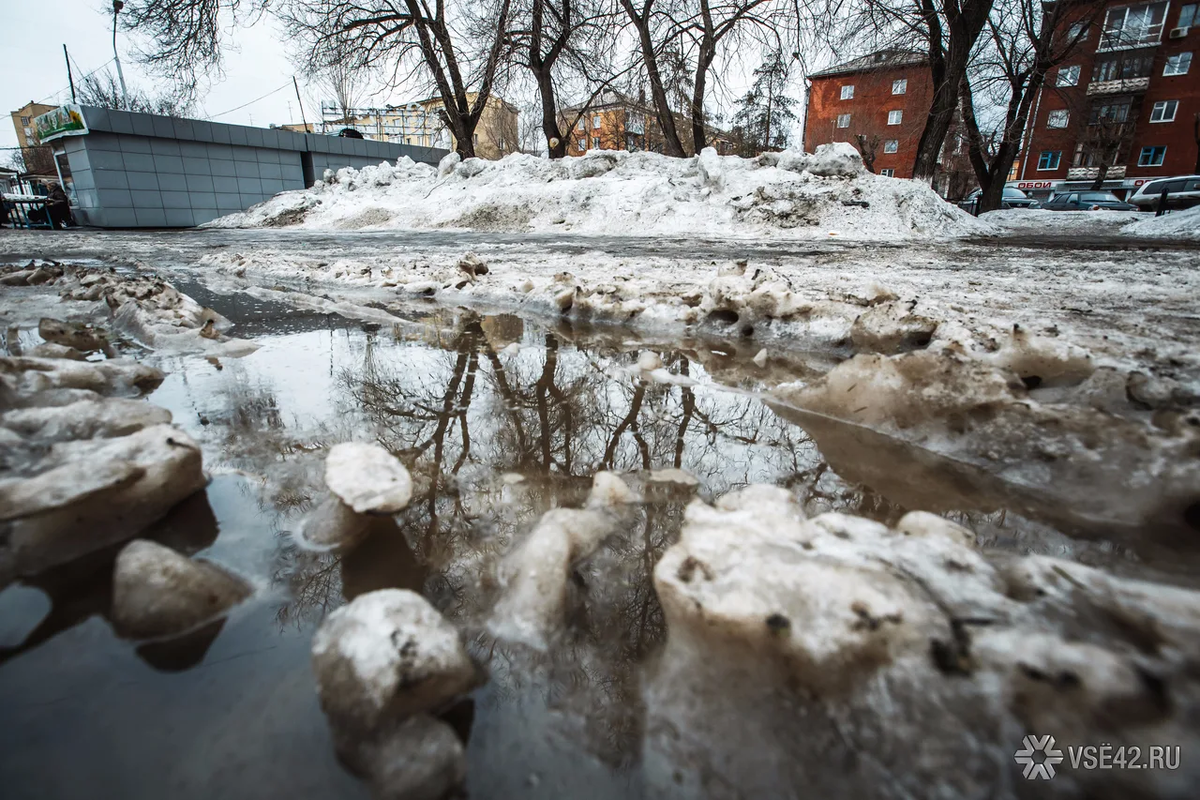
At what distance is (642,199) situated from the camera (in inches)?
352

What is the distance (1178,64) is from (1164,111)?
183cm

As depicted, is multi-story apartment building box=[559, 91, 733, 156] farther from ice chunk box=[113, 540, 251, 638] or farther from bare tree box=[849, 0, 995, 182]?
ice chunk box=[113, 540, 251, 638]

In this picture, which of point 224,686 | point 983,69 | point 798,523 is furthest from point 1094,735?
point 983,69

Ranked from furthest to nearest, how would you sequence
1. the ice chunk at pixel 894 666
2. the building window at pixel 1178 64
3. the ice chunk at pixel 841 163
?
1. the building window at pixel 1178 64
2. the ice chunk at pixel 841 163
3. the ice chunk at pixel 894 666

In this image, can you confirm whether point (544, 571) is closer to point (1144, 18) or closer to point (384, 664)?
point (384, 664)

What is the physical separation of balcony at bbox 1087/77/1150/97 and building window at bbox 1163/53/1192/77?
748mm

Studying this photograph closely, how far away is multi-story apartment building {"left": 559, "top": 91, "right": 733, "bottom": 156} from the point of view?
13.2 meters

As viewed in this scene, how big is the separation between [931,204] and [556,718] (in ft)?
28.6

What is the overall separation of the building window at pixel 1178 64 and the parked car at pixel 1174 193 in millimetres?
14167

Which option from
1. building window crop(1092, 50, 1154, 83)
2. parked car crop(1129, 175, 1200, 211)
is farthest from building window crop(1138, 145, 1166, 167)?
parked car crop(1129, 175, 1200, 211)

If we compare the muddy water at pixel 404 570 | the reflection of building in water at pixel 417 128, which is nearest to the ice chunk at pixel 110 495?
the muddy water at pixel 404 570

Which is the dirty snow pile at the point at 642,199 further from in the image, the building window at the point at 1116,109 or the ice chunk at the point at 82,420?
the building window at the point at 1116,109

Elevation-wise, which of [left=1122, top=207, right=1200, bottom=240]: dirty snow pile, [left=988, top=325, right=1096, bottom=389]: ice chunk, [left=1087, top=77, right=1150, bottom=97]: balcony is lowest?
[left=988, top=325, right=1096, bottom=389]: ice chunk

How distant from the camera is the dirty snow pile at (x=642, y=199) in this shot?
7414mm
